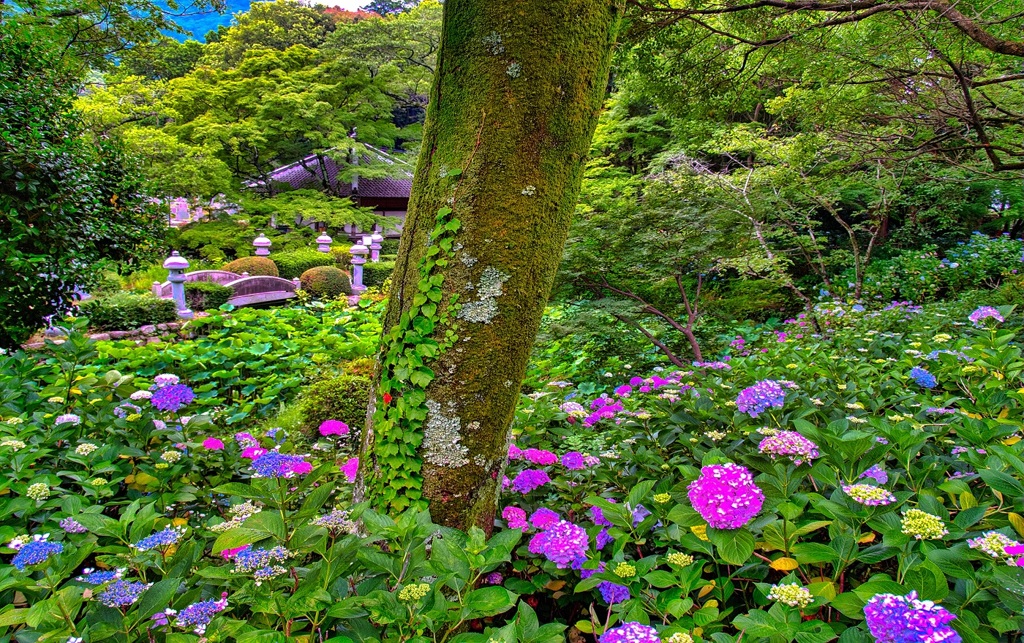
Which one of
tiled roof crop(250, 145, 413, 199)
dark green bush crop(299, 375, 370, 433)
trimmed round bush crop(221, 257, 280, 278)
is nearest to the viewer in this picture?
dark green bush crop(299, 375, 370, 433)

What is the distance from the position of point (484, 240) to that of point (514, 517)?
60 centimetres

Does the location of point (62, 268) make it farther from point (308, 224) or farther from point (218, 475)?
point (308, 224)

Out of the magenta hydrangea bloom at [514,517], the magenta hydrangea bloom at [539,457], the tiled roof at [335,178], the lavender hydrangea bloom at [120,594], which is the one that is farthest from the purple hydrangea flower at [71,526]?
the tiled roof at [335,178]

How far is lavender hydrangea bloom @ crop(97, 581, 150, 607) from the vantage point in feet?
2.31

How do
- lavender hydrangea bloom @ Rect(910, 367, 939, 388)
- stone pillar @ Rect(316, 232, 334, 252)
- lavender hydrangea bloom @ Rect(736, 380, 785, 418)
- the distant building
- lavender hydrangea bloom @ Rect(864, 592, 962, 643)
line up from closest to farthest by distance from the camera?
lavender hydrangea bloom @ Rect(864, 592, 962, 643), lavender hydrangea bloom @ Rect(736, 380, 785, 418), lavender hydrangea bloom @ Rect(910, 367, 939, 388), stone pillar @ Rect(316, 232, 334, 252), the distant building

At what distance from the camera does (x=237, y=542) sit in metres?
0.78

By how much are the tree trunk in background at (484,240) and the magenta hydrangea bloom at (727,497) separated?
446 millimetres

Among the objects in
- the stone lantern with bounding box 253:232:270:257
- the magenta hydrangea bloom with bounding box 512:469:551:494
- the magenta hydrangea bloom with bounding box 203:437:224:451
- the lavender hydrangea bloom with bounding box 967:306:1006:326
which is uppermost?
the lavender hydrangea bloom with bounding box 967:306:1006:326

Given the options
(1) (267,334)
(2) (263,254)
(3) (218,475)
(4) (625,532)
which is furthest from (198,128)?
(4) (625,532)

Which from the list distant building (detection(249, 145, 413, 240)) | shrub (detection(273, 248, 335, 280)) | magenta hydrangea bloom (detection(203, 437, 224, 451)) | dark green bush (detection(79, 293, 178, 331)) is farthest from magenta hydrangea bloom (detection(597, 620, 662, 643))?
distant building (detection(249, 145, 413, 240))

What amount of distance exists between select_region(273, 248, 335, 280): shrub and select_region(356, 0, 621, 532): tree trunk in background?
11510 millimetres

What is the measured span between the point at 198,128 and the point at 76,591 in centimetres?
1382

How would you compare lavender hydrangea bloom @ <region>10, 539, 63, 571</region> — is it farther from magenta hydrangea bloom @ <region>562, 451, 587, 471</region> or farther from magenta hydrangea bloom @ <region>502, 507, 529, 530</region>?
magenta hydrangea bloom @ <region>562, 451, 587, 471</region>

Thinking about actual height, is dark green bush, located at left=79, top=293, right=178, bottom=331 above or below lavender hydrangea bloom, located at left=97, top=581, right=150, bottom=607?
below
